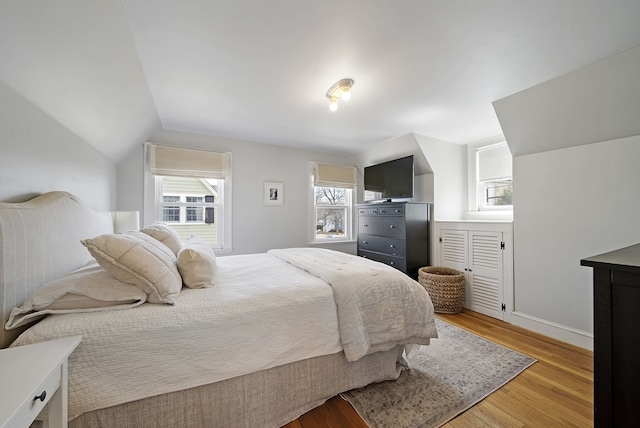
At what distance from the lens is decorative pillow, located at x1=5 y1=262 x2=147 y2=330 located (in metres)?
0.97

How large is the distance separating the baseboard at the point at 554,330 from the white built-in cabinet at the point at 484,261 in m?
0.11

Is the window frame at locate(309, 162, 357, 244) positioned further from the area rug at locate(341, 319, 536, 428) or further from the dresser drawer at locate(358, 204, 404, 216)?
the area rug at locate(341, 319, 536, 428)

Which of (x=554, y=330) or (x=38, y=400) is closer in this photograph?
(x=38, y=400)

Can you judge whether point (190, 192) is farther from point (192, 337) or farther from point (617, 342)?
point (617, 342)

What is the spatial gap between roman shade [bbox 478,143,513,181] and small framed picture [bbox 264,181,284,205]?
3.02 metres

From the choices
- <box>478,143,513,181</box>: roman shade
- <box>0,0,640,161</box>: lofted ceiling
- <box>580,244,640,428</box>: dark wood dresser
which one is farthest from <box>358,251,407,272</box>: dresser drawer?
<box>580,244,640,428</box>: dark wood dresser

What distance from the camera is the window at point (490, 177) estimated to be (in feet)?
10.5

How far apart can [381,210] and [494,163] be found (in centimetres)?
165

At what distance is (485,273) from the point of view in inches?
109

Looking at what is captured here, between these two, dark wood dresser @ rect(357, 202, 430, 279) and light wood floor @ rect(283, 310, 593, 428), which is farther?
dark wood dresser @ rect(357, 202, 430, 279)

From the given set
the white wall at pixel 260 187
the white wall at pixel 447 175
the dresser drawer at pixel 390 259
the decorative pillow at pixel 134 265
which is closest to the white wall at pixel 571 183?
the white wall at pixel 447 175

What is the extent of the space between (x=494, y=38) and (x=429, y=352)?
7.58 ft

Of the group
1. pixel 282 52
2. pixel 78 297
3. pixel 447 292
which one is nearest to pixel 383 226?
pixel 447 292

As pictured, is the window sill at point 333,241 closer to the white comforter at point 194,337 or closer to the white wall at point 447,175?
the white wall at point 447,175
